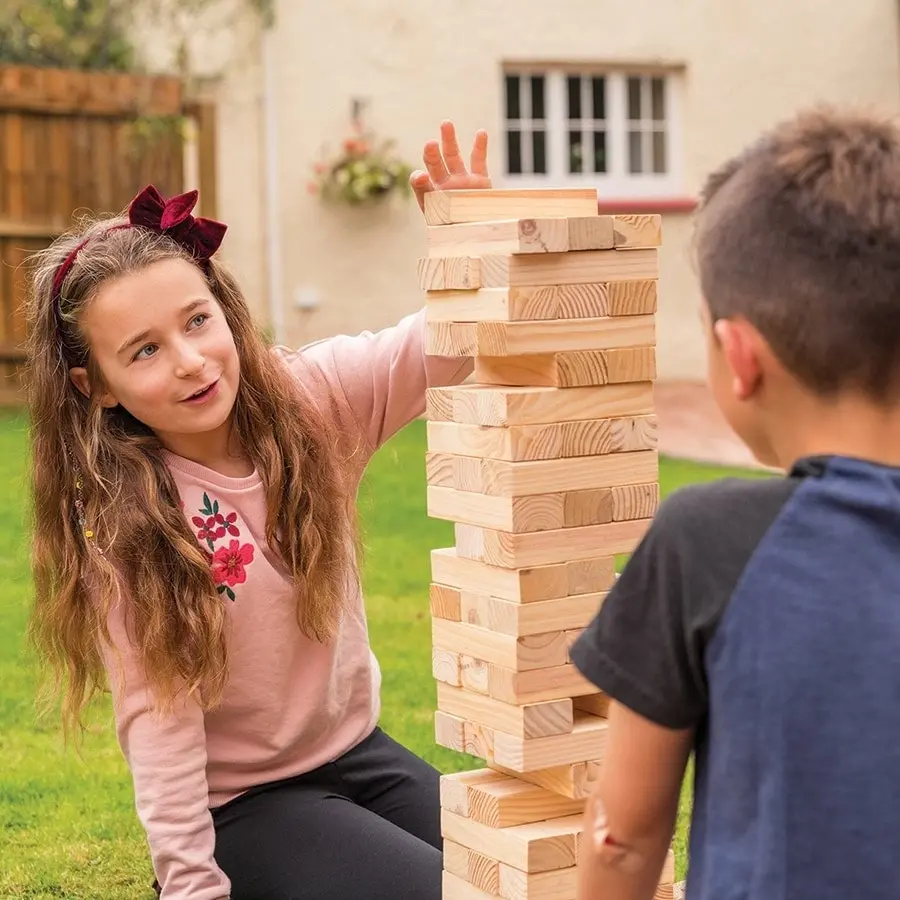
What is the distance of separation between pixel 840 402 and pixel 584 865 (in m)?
0.55

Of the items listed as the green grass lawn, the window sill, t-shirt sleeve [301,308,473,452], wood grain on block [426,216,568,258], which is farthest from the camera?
the window sill

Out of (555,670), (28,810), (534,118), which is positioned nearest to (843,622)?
(555,670)

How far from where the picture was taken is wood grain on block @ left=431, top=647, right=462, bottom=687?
2318 millimetres

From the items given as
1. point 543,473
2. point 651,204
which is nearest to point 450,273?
point 543,473

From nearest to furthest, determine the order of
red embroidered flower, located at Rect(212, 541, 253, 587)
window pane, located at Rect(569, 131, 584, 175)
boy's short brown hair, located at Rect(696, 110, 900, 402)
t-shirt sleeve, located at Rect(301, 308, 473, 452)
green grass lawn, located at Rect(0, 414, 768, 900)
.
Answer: boy's short brown hair, located at Rect(696, 110, 900, 402), red embroidered flower, located at Rect(212, 541, 253, 587), t-shirt sleeve, located at Rect(301, 308, 473, 452), green grass lawn, located at Rect(0, 414, 768, 900), window pane, located at Rect(569, 131, 584, 175)

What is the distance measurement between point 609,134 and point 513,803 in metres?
9.68

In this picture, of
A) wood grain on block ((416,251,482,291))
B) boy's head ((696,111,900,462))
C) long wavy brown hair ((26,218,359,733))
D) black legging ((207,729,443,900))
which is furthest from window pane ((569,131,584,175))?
boy's head ((696,111,900,462))

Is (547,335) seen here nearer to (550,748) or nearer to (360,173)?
(550,748)

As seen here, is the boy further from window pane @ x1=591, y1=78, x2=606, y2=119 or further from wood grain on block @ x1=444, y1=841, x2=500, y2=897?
window pane @ x1=591, y1=78, x2=606, y2=119

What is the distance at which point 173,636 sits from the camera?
2.47 m

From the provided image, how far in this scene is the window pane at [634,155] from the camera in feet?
37.8

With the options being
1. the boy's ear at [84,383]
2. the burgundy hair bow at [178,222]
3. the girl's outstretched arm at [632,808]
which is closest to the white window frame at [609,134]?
the burgundy hair bow at [178,222]

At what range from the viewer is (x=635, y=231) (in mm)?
2242

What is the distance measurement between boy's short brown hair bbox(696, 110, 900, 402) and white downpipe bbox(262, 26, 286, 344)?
9.03 meters
